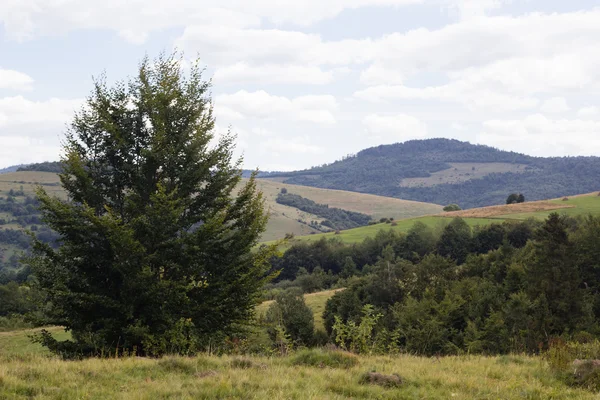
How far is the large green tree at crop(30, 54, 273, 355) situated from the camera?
16.4 metres

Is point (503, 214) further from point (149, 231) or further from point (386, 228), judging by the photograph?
point (149, 231)

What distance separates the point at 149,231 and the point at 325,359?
9074mm

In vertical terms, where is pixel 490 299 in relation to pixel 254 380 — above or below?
below

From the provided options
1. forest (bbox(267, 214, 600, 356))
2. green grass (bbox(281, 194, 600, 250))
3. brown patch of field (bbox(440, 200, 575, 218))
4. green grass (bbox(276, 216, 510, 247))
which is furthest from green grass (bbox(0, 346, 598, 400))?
brown patch of field (bbox(440, 200, 575, 218))

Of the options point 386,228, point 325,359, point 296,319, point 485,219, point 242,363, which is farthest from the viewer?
point 386,228

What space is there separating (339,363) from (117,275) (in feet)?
34.3

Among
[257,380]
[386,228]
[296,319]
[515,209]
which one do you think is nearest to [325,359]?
[257,380]

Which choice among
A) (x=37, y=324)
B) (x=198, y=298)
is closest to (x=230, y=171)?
(x=198, y=298)

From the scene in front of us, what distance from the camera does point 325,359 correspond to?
35.5 feet

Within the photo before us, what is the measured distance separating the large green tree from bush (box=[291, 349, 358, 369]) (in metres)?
5.06

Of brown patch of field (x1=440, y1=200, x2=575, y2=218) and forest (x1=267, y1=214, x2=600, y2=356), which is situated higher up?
brown patch of field (x1=440, y1=200, x2=575, y2=218)

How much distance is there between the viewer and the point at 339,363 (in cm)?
1061

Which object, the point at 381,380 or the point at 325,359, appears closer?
the point at 381,380

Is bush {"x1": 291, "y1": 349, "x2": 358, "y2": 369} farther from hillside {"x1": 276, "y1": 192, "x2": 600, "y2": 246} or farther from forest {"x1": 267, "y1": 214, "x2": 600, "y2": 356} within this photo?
hillside {"x1": 276, "y1": 192, "x2": 600, "y2": 246}
